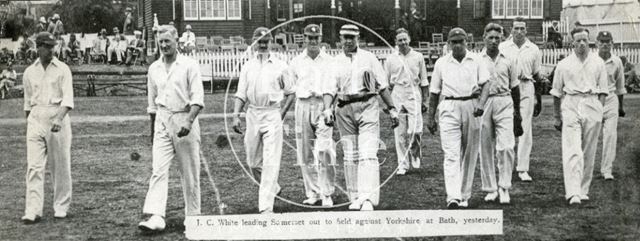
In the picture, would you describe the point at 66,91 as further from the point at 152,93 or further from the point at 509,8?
the point at 509,8

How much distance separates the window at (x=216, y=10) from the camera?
19875mm

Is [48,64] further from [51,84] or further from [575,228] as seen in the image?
[575,228]

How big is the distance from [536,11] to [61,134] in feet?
52.6

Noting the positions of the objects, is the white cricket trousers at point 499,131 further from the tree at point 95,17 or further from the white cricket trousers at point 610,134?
the tree at point 95,17

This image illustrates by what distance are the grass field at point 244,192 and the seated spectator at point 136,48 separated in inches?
280

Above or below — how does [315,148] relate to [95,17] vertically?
below

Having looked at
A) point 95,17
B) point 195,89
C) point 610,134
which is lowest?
point 610,134

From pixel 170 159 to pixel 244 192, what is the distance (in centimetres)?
169

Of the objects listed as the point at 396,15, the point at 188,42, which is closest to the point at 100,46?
the point at 188,42

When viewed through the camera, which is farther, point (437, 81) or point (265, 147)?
point (437, 81)

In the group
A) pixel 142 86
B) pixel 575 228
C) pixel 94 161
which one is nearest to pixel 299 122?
pixel 575 228

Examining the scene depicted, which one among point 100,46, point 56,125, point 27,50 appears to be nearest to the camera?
point 56,125

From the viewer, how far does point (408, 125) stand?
9.68 m

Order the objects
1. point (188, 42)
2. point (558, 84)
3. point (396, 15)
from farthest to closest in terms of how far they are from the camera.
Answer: point (396, 15) → point (188, 42) → point (558, 84)
